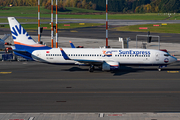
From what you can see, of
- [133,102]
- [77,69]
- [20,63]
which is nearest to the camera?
[133,102]

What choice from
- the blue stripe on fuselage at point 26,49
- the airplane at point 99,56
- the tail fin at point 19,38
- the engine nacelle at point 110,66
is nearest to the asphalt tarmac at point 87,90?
the engine nacelle at point 110,66

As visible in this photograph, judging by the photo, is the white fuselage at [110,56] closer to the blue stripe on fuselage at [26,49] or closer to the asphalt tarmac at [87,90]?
the blue stripe on fuselage at [26,49]

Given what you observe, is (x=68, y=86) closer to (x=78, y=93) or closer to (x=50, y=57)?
(x=78, y=93)

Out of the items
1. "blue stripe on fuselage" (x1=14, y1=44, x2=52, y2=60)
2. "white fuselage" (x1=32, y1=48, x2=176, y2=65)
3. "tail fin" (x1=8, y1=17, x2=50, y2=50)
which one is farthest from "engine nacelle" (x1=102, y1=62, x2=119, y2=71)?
"tail fin" (x1=8, y1=17, x2=50, y2=50)

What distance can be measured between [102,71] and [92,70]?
1932mm

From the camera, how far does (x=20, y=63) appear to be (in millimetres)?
54938

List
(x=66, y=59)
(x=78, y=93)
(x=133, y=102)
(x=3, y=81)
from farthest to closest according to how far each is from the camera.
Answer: (x=66, y=59), (x=3, y=81), (x=78, y=93), (x=133, y=102)

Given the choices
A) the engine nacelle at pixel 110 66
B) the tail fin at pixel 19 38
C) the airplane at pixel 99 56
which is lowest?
the engine nacelle at pixel 110 66

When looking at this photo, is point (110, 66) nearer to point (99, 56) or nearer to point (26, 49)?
point (99, 56)

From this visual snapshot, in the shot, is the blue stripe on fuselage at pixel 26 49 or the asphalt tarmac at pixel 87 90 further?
the blue stripe on fuselage at pixel 26 49

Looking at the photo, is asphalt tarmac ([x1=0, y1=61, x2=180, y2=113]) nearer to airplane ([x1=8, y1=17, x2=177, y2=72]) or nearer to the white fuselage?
airplane ([x1=8, y1=17, x2=177, y2=72])

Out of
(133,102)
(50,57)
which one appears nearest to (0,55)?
(50,57)

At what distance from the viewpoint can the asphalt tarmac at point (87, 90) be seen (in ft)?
89.9

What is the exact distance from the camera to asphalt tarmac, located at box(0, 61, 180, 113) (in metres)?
27.4
